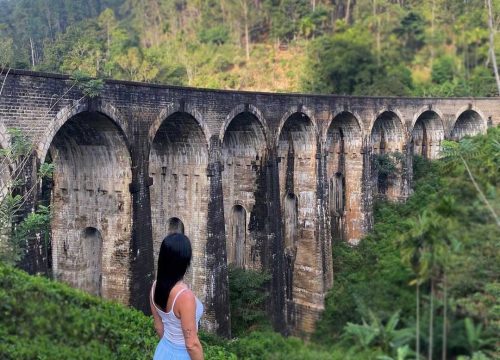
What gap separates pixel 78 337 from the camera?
5738 mm

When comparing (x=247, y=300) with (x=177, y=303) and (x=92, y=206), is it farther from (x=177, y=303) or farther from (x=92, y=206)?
(x=177, y=303)

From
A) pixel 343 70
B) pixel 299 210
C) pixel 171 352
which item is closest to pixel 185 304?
pixel 171 352

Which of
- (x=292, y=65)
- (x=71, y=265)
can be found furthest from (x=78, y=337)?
(x=292, y=65)

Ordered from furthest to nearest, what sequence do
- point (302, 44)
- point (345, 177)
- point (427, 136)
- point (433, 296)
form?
point (302, 44) → point (427, 136) → point (345, 177) → point (433, 296)

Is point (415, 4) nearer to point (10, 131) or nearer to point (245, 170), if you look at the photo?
point (245, 170)

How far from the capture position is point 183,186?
1509cm

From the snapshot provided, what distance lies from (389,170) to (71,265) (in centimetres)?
1777

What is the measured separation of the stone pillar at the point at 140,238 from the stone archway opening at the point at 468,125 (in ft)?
79.3

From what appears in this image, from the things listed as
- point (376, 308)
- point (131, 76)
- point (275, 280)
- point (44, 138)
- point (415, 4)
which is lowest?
point (275, 280)

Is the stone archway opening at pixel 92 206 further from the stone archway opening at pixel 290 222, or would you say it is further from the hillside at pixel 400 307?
the stone archway opening at pixel 290 222

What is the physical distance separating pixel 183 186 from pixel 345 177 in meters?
10.6

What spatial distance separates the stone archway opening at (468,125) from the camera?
103 feet

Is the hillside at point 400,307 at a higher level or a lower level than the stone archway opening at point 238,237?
higher

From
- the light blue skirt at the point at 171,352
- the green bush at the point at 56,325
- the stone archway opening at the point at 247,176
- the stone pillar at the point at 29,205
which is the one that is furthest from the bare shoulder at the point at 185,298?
the stone archway opening at the point at 247,176
